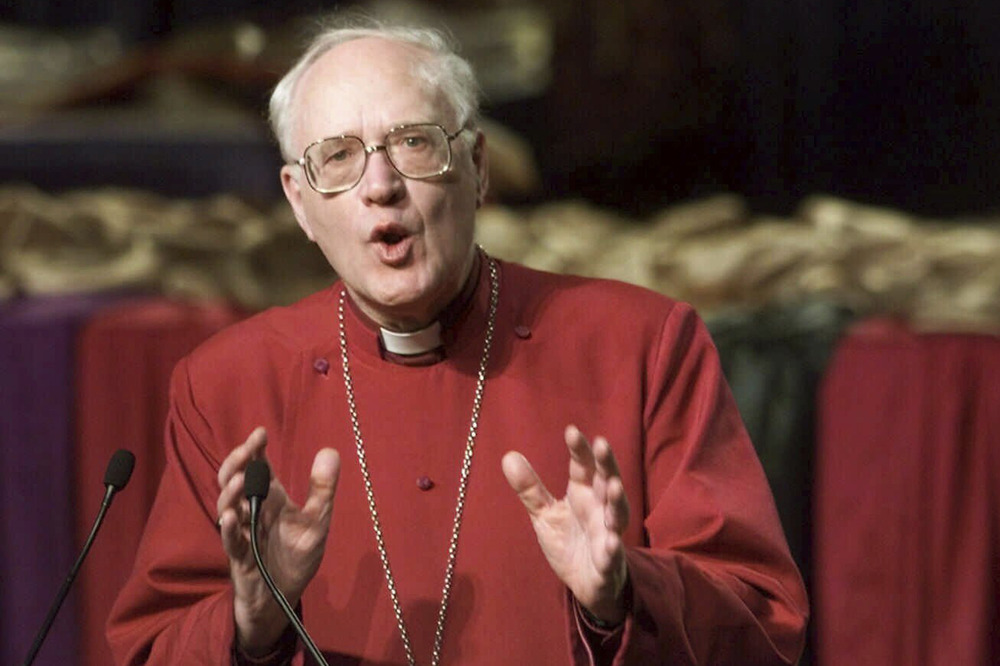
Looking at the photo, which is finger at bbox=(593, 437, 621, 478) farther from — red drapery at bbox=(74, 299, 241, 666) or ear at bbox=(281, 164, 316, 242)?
red drapery at bbox=(74, 299, 241, 666)

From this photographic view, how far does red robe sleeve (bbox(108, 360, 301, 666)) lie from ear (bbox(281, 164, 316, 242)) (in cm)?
32

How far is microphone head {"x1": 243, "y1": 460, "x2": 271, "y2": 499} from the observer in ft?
6.15

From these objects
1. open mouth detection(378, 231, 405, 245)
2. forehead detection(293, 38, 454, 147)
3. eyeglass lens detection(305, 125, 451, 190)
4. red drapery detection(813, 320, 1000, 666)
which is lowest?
red drapery detection(813, 320, 1000, 666)

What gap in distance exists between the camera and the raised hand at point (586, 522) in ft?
6.16

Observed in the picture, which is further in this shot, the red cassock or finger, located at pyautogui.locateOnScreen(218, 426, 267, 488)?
the red cassock

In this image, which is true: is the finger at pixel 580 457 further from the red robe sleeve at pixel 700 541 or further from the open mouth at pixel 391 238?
the open mouth at pixel 391 238

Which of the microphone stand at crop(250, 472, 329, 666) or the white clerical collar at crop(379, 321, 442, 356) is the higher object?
the white clerical collar at crop(379, 321, 442, 356)

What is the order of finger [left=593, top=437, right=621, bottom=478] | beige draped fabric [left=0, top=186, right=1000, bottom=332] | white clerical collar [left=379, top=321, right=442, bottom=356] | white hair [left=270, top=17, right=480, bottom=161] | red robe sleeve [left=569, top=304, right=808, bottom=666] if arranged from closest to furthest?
finger [left=593, top=437, right=621, bottom=478], red robe sleeve [left=569, top=304, right=808, bottom=666], white hair [left=270, top=17, right=480, bottom=161], white clerical collar [left=379, top=321, right=442, bottom=356], beige draped fabric [left=0, top=186, right=1000, bottom=332]

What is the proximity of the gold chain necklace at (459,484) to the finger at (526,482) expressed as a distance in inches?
14.0

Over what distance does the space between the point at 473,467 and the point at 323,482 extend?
0.39 meters

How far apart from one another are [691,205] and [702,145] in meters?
0.24

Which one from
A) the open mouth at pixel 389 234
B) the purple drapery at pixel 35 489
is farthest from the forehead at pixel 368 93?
the purple drapery at pixel 35 489

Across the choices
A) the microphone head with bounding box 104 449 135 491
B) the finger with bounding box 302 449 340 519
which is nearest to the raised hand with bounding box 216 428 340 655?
the finger with bounding box 302 449 340 519

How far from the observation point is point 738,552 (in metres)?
2.21
